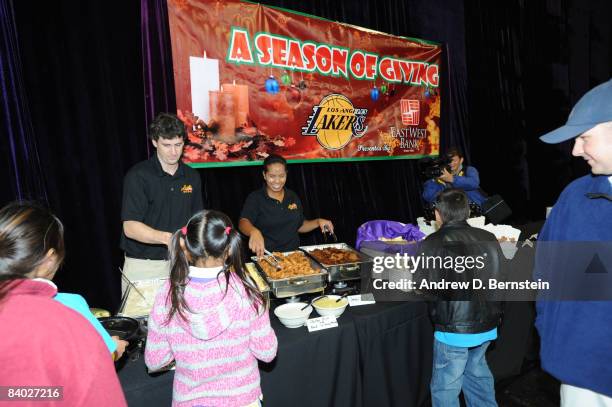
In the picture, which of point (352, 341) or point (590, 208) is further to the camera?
point (352, 341)

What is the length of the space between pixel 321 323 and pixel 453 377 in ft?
2.27

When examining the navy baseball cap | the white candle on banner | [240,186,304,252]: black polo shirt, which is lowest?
[240,186,304,252]: black polo shirt

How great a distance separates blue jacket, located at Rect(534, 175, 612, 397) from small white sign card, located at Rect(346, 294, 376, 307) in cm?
70

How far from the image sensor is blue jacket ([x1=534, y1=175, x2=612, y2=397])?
1.11 metres

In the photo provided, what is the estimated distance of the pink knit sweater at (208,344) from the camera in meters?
1.06

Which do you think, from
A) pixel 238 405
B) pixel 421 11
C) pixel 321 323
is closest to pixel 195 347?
pixel 238 405

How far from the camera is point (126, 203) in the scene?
1896 mm

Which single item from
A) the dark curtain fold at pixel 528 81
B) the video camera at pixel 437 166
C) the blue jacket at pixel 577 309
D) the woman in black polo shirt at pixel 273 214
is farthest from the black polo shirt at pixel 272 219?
the dark curtain fold at pixel 528 81

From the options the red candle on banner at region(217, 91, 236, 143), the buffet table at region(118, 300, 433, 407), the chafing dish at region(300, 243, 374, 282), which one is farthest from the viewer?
the red candle on banner at region(217, 91, 236, 143)

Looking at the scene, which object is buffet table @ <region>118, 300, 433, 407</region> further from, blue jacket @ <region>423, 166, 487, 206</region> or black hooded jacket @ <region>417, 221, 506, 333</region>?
blue jacket @ <region>423, 166, 487, 206</region>

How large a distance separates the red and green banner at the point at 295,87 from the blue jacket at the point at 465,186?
78cm

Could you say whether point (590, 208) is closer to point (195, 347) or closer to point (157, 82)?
point (195, 347)

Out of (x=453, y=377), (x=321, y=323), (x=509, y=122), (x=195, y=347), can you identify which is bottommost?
(x=453, y=377)

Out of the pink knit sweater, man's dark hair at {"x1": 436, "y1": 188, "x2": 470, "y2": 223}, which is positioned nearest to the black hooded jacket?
man's dark hair at {"x1": 436, "y1": 188, "x2": 470, "y2": 223}
